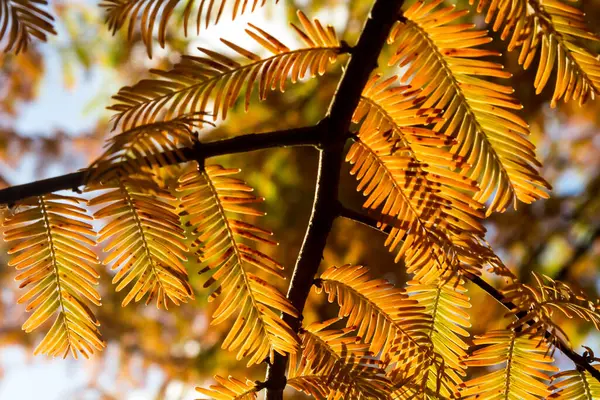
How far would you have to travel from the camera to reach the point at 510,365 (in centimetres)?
56

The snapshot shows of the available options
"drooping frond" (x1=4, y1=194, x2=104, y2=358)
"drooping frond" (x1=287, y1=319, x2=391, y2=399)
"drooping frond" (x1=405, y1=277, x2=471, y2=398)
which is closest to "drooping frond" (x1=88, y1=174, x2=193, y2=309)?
"drooping frond" (x1=4, y1=194, x2=104, y2=358)

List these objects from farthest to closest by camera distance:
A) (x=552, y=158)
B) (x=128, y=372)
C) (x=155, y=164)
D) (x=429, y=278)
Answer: (x=128, y=372)
(x=552, y=158)
(x=429, y=278)
(x=155, y=164)

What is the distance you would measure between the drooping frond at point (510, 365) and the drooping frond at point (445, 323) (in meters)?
0.02

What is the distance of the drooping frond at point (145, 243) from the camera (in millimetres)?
521

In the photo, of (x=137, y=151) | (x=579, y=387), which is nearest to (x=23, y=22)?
(x=137, y=151)

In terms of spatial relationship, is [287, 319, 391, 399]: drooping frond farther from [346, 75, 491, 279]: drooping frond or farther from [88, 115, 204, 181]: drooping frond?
[88, 115, 204, 181]: drooping frond

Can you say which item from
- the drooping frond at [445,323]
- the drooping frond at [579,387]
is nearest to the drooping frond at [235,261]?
the drooping frond at [445,323]

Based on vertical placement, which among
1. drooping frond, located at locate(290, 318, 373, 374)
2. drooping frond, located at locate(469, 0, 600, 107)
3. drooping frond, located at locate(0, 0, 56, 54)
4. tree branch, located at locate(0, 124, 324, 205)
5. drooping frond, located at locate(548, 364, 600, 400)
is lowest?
drooping frond, located at locate(548, 364, 600, 400)

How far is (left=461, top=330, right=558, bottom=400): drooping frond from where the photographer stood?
56cm

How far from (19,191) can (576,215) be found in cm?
255

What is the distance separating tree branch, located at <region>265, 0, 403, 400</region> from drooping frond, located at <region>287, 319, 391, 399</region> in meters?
0.02

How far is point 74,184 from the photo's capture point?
46 centimetres

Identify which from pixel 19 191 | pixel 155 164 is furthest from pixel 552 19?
pixel 19 191

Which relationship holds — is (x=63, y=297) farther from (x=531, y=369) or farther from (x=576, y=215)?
(x=576, y=215)
